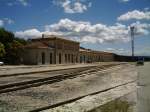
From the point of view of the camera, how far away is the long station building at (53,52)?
68.1m

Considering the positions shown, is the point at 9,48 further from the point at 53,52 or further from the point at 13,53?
the point at 53,52

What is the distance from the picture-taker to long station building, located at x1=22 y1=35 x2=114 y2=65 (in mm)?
68125

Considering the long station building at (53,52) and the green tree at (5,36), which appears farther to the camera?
the long station building at (53,52)

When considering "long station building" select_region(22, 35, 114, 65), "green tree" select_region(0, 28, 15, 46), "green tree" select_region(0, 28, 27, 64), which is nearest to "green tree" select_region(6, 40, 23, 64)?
"green tree" select_region(0, 28, 27, 64)

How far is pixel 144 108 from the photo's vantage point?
850 cm

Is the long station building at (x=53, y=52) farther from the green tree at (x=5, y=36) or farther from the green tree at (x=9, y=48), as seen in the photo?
the green tree at (x=5, y=36)

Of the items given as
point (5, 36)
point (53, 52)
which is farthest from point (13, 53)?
point (53, 52)

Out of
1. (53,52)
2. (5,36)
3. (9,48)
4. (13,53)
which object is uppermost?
(5,36)

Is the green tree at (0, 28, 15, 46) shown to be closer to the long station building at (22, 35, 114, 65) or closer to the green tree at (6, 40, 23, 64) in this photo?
the green tree at (6, 40, 23, 64)

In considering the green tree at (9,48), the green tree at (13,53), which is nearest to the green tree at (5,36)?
the green tree at (9,48)

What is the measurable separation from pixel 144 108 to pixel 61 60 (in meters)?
72.5

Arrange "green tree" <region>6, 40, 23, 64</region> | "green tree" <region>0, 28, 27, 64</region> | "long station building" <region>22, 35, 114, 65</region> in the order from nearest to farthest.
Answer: "green tree" <region>0, 28, 27, 64</region>
"green tree" <region>6, 40, 23, 64</region>
"long station building" <region>22, 35, 114, 65</region>

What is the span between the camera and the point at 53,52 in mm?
76312

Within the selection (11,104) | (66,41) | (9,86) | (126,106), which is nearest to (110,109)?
(126,106)
